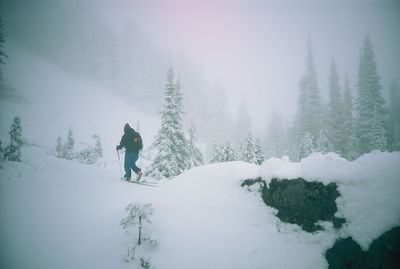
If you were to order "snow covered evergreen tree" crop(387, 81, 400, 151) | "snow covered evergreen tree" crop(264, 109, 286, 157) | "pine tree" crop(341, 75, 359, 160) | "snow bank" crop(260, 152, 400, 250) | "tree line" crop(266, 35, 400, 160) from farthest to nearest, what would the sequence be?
"snow covered evergreen tree" crop(264, 109, 286, 157) → "snow covered evergreen tree" crop(387, 81, 400, 151) → "pine tree" crop(341, 75, 359, 160) → "tree line" crop(266, 35, 400, 160) → "snow bank" crop(260, 152, 400, 250)

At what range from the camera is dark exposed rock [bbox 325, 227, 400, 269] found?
4770 millimetres

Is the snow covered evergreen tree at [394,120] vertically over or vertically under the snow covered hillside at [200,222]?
over

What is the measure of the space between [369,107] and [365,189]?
1479 inches

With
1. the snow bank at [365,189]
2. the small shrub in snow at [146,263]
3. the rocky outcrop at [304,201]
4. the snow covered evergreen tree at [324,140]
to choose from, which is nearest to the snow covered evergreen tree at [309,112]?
the snow covered evergreen tree at [324,140]

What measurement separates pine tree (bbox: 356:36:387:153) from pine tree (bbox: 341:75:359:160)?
924 millimetres

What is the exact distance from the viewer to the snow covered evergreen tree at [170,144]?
65.4ft

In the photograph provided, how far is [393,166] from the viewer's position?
551 centimetres

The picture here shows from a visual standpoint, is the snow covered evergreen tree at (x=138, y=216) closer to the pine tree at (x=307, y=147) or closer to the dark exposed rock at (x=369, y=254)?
the dark exposed rock at (x=369, y=254)

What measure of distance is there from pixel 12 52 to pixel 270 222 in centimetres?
10039

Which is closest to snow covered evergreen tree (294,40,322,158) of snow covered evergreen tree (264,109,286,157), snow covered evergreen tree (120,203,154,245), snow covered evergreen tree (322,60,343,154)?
snow covered evergreen tree (322,60,343,154)

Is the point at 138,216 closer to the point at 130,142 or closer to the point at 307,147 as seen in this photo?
the point at 130,142

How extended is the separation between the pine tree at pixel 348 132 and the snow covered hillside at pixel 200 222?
112ft

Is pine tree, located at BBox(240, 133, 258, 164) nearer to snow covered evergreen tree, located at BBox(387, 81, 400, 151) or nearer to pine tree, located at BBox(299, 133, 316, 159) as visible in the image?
pine tree, located at BBox(299, 133, 316, 159)

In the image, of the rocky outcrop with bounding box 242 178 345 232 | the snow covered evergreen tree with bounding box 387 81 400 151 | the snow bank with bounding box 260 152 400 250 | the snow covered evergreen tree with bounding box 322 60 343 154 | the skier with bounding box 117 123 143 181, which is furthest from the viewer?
the snow covered evergreen tree with bounding box 322 60 343 154
